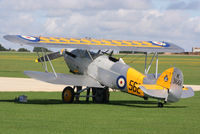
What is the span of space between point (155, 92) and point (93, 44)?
3.52 metres

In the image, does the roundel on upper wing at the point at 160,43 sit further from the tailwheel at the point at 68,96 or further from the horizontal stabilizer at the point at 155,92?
the horizontal stabilizer at the point at 155,92

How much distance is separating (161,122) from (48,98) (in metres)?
8.80

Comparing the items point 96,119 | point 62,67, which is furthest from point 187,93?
point 62,67

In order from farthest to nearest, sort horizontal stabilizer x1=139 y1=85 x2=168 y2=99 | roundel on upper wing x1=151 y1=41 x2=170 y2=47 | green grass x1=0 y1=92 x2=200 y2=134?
roundel on upper wing x1=151 y1=41 x2=170 y2=47
horizontal stabilizer x1=139 y1=85 x2=168 y2=99
green grass x1=0 y1=92 x2=200 y2=134

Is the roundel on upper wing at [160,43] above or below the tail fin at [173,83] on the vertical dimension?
above

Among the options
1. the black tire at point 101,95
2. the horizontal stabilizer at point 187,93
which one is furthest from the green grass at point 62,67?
the horizontal stabilizer at point 187,93

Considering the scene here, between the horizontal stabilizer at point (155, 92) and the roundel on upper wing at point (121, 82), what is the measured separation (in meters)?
1.21

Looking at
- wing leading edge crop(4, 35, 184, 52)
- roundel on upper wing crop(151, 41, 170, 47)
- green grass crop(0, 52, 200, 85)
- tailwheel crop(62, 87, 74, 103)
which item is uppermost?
green grass crop(0, 52, 200, 85)

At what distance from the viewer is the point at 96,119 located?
44.7ft

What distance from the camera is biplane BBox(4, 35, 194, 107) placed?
54.0ft

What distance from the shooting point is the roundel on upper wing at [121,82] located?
1750 cm

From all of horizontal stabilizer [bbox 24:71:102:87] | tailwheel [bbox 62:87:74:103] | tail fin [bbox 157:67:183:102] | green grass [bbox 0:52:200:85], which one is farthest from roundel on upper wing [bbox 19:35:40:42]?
tail fin [bbox 157:67:183:102]

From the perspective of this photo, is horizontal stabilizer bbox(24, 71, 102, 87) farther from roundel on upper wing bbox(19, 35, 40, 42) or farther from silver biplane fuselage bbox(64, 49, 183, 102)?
roundel on upper wing bbox(19, 35, 40, 42)

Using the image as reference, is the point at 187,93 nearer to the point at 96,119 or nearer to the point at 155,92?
the point at 155,92
